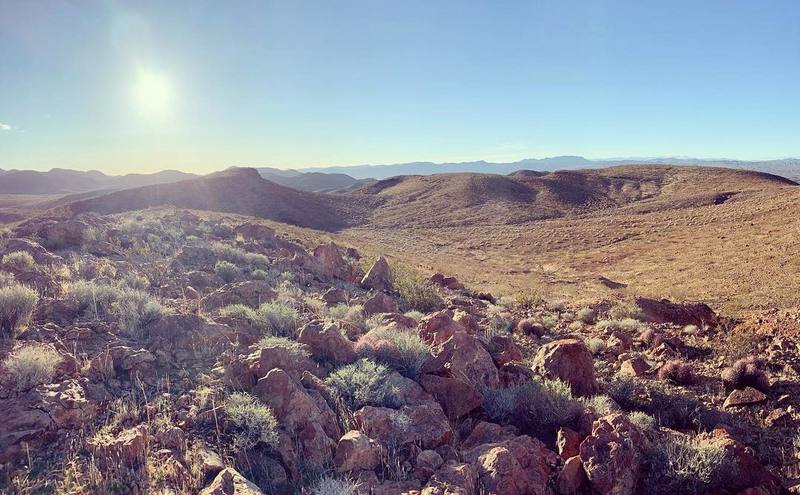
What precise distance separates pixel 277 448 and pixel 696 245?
27.4 meters

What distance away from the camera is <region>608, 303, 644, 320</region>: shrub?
1050 cm

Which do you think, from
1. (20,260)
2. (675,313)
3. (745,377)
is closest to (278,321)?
(20,260)

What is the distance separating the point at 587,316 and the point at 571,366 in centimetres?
569

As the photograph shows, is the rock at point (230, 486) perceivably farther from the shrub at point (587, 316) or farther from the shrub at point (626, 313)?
the shrub at point (626, 313)

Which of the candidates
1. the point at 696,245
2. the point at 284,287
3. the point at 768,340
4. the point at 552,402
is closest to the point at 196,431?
the point at 552,402

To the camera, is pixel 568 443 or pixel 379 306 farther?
pixel 379 306

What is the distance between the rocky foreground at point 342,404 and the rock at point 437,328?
2 centimetres

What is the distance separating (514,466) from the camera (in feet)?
10.6

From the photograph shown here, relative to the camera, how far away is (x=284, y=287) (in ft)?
28.0

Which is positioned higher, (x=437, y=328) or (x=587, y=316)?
(x=437, y=328)

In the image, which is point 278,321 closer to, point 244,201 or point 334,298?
point 334,298

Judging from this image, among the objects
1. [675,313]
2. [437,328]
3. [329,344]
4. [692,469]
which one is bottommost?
[675,313]

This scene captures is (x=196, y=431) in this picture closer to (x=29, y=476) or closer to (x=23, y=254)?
(x=29, y=476)

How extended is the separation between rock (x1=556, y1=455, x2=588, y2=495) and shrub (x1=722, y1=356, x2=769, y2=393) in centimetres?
359
